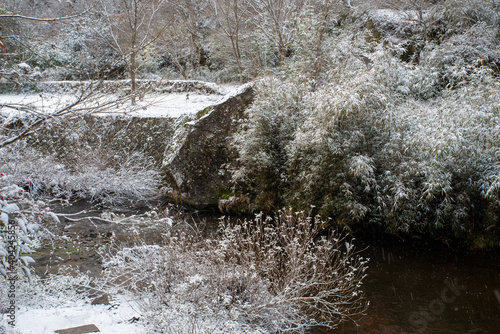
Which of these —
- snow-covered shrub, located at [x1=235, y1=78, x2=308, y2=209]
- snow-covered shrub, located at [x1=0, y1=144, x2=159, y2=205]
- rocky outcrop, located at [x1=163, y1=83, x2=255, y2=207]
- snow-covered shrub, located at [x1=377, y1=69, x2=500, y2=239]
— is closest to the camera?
snow-covered shrub, located at [x1=377, y1=69, x2=500, y2=239]

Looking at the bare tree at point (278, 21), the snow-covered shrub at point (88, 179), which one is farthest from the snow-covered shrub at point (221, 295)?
the bare tree at point (278, 21)

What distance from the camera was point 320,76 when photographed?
900 centimetres

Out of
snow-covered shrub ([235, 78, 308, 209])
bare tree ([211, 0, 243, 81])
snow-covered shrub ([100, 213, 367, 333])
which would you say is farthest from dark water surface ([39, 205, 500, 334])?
bare tree ([211, 0, 243, 81])

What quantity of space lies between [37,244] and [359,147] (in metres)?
5.95

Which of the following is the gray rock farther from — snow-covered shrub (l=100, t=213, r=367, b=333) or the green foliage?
the green foliage

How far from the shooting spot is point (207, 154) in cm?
899

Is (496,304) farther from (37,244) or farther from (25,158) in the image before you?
(25,158)

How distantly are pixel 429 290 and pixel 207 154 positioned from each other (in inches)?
233

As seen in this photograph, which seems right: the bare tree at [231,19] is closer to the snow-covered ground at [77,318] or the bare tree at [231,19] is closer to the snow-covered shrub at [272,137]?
the snow-covered shrub at [272,137]

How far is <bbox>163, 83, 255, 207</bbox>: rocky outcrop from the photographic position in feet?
29.2

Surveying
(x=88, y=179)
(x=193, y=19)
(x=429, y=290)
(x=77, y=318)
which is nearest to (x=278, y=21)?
(x=193, y=19)

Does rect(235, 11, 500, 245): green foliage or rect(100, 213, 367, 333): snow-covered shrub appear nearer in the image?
rect(100, 213, 367, 333): snow-covered shrub

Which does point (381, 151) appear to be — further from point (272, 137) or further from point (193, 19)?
point (193, 19)

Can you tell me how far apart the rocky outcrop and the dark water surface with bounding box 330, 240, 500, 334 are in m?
3.99
